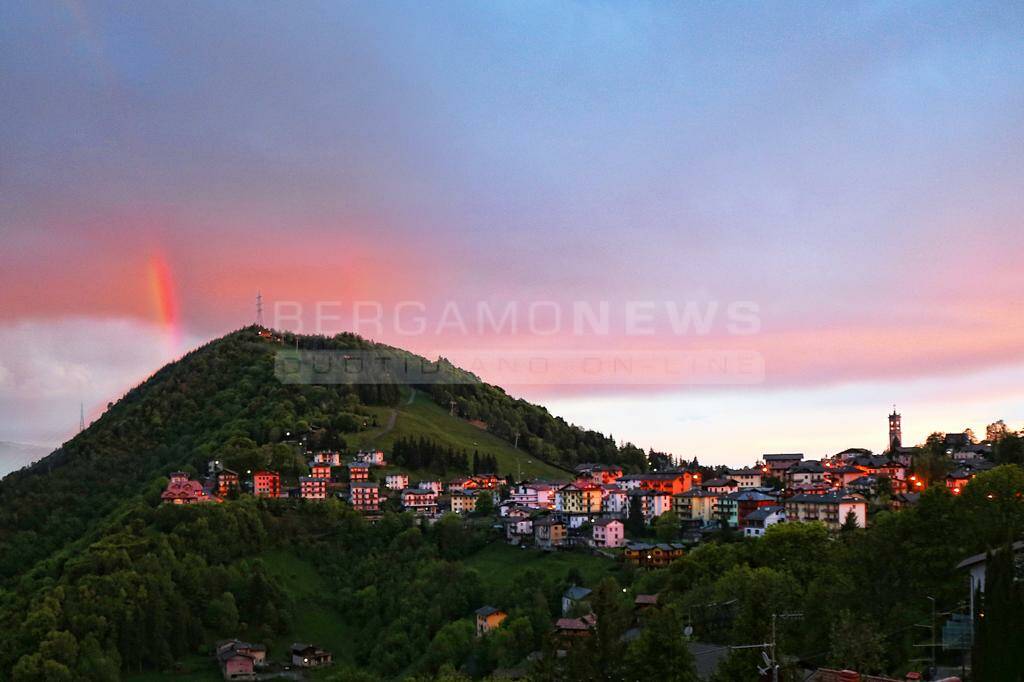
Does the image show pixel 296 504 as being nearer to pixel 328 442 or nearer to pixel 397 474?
pixel 397 474

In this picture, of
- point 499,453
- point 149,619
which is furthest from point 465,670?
point 499,453

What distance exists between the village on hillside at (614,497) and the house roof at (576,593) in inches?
2.8

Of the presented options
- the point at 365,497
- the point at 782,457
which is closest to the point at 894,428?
the point at 782,457

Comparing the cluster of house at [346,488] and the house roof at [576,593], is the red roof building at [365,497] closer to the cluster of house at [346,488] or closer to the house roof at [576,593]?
the cluster of house at [346,488]

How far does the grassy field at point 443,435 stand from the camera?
125 m

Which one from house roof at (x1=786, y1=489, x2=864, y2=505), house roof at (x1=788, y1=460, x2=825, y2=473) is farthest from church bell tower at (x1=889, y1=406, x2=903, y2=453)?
house roof at (x1=786, y1=489, x2=864, y2=505)

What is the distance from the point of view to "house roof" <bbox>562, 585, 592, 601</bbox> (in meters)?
62.4

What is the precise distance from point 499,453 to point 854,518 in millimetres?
76776

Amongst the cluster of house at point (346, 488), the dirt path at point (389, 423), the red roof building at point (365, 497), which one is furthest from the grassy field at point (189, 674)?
the dirt path at point (389, 423)

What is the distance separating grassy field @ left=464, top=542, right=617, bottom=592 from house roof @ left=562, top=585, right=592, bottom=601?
4.87 ft

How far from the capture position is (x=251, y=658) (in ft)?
218

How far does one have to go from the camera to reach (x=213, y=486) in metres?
104

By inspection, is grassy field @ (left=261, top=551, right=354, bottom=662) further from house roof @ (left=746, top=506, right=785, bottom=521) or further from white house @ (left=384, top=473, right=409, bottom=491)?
house roof @ (left=746, top=506, right=785, bottom=521)

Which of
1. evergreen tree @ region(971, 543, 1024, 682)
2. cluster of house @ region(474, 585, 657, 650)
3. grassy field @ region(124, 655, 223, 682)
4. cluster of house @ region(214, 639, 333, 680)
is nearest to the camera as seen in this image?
evergreen tree @ region(971, 543, 1024, 682)
